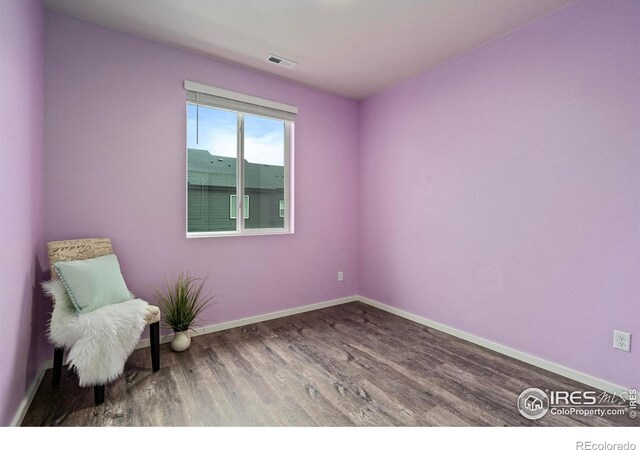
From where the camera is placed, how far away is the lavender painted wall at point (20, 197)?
1.47 metres

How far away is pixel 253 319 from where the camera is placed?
3174 millimetres

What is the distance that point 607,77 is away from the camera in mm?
1990

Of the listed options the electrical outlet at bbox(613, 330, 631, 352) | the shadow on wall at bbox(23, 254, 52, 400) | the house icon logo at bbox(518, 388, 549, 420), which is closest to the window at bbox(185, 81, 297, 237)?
the shadow on wall at bbox(23, 254, 52, 400)

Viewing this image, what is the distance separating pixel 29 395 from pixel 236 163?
2245 millimetres

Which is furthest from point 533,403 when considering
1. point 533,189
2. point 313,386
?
point 533,189

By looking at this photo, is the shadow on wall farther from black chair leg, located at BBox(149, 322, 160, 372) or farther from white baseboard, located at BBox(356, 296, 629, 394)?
white baseboard, located at BBox(356, 296, 629, 394)

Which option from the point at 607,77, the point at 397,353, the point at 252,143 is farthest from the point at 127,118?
the point at 607,77

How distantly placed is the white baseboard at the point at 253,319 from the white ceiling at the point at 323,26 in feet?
8.13

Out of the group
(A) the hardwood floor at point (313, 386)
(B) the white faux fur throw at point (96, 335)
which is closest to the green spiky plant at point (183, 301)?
(A) the hardwood floor at point (313, 386)

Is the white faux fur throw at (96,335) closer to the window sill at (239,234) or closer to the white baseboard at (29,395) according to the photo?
the white baseboard at (29,395)

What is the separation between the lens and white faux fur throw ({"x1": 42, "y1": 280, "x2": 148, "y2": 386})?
171cm

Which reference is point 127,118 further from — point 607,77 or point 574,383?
point 574,383

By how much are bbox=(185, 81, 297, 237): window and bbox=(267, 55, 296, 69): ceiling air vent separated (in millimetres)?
384

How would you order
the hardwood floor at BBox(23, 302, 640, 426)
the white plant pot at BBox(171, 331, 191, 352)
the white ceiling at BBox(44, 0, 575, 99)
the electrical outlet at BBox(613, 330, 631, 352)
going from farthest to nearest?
1. the white plant pot at BBox(171, 331, 191, 352)
2. the white ceiling at BBox(44, 0, 575, 99)
3. the electrical outlet at BBox(613, 330, 631, 352)
4. the hardwood floor at BBox(23, 302, 640, 426)
